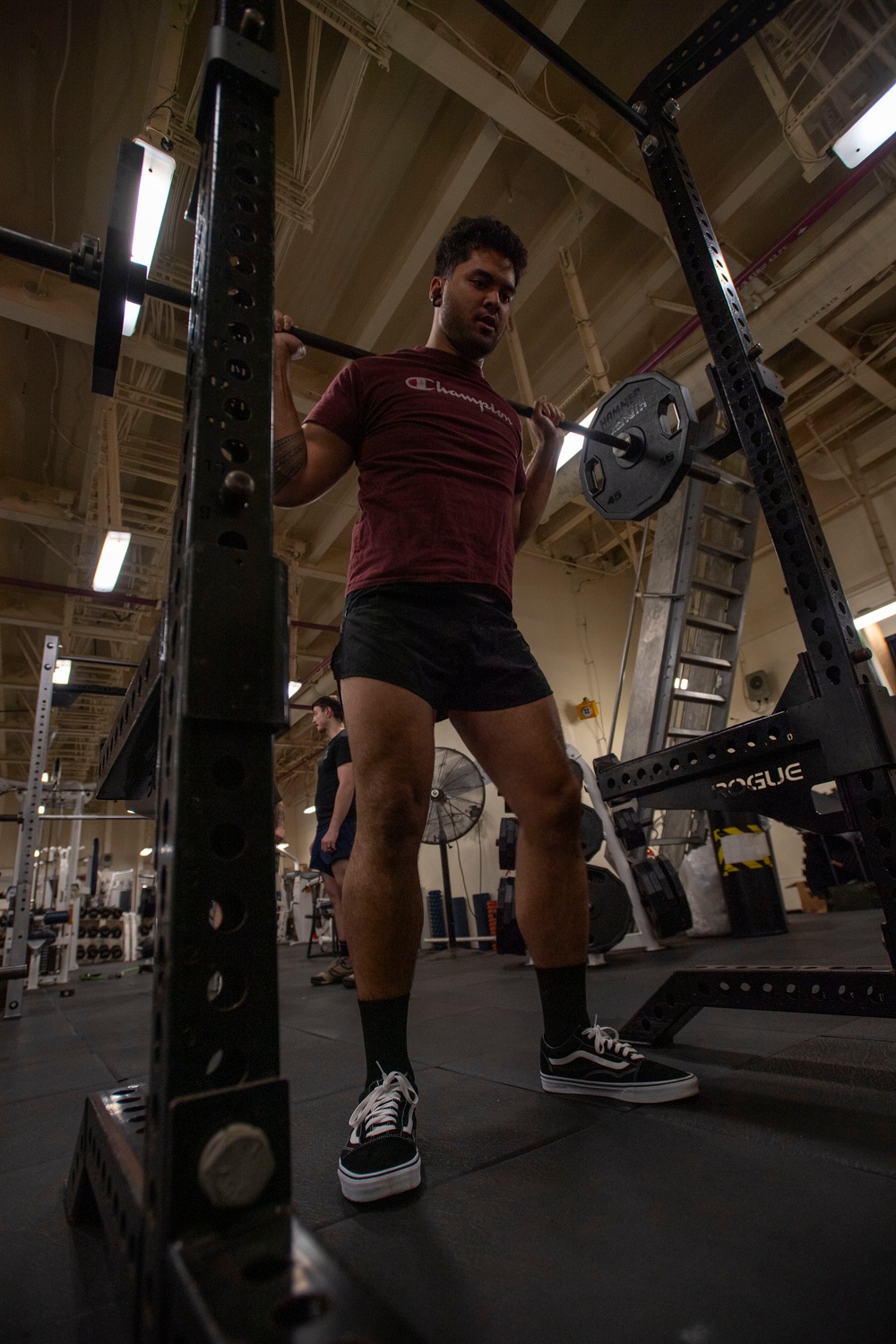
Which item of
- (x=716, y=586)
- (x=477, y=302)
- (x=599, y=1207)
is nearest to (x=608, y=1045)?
(x=599, y=1207)

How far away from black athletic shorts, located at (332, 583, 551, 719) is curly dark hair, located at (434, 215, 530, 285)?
832mm

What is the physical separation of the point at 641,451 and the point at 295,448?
996 mm

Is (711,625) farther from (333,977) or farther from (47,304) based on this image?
(47,304)

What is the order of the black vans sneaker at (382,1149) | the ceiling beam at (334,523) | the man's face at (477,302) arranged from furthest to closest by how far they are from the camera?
the ceiling beam at (334,523), the man's face at (477,302), the black vans sneaker at (382,1149)

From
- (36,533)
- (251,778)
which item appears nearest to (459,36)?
(251,778)

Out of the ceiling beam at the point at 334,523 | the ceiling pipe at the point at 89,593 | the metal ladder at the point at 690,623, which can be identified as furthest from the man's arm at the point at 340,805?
the ceiling pipe at the point at 89,593

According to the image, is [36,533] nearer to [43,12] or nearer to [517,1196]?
[43,12]

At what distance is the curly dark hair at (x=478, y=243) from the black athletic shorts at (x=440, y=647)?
0.83 meters

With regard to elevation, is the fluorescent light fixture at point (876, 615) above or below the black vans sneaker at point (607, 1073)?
above

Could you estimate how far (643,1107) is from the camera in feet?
3.44

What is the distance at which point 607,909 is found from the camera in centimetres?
324

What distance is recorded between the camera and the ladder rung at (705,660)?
11.9 feet

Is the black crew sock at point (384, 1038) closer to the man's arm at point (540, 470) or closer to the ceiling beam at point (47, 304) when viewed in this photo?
the man's arm at point (540, 470)

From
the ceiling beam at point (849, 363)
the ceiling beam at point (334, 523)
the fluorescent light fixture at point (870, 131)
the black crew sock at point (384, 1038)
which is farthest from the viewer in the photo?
the ceiling beam at point (334, 523)
